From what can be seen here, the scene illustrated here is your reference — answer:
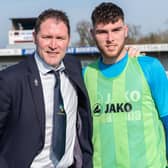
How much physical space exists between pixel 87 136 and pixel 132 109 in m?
0.30

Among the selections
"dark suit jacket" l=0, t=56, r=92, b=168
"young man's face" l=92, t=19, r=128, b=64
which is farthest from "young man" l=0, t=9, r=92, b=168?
"young man's face" l=92, t=19, r=128, b=64

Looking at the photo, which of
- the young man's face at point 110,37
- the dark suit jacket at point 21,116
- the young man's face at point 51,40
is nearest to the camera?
the dark suit jacket at point 21,116

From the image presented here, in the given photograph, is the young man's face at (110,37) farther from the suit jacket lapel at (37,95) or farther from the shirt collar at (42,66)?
the suit jacket lapel at (37,95)

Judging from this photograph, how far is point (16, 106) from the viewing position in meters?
2.63

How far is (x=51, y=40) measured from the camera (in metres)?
2.73

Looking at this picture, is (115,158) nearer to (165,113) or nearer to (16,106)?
(165,113)

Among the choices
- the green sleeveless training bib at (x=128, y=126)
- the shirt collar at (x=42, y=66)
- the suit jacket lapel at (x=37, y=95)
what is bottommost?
the green sleeveless training bib at (x=128, y=126)

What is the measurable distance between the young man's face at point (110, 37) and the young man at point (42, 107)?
197 mm

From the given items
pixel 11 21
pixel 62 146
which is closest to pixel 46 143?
A: pixel 62 146

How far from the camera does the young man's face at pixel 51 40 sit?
273cm

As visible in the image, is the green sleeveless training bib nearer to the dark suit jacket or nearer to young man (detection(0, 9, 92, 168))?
young man (detection(0, 9, 92, 168))

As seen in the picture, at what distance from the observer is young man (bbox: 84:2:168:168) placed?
2879 millimetres

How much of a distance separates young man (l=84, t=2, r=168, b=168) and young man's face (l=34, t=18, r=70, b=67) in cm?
25

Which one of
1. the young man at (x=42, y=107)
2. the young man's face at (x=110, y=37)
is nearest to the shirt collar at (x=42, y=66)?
the young man at (x=42, y=107)
